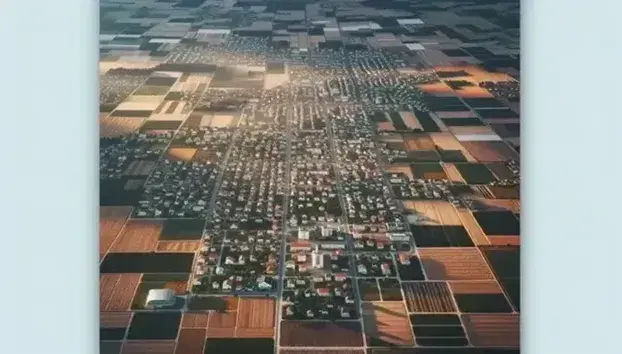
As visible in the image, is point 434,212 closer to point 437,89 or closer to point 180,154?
point 437,89

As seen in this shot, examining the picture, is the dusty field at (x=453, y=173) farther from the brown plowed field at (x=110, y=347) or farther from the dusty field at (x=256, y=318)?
the brown plowed field at (x=110, y=347)

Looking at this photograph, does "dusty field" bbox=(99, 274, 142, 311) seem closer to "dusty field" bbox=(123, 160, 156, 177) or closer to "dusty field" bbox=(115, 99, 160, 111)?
"dusty field" bbox=(123, 160, 156, 177)

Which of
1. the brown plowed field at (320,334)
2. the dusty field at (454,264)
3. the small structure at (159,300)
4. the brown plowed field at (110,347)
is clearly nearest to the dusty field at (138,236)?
the small structure at (159,300)

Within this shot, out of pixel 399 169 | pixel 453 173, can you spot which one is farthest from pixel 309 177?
pixel 453 173
